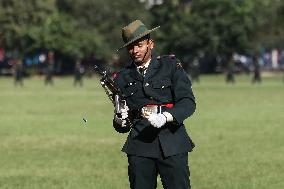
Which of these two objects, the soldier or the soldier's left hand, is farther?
the soldier

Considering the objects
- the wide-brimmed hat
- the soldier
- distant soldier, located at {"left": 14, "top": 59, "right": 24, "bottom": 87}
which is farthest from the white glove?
distant soldier, located at {"left": 14, "top": 59, "right": 24, "bottom": 87}

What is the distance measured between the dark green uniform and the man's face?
103 millimetres

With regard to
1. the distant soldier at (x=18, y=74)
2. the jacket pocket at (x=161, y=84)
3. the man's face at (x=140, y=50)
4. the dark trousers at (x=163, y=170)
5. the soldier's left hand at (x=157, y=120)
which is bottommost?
the distant soldier at (x=18, y=74)

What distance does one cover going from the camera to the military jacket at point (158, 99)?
7230 millimetres

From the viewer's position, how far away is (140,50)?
7.22 meters

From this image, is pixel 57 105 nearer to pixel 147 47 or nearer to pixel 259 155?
pixel 259 155

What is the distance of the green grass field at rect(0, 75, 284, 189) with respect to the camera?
44.5 feet

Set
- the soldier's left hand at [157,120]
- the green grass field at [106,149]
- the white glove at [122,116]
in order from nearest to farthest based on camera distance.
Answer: the soldier's left hand at [157,120] → the white glove at [122,116] → the green grass field at [106,149]

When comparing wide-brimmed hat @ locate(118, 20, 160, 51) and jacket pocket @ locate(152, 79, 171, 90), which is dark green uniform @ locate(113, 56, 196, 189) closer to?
jacket pocket @ locate(152, 79, 171, 90)

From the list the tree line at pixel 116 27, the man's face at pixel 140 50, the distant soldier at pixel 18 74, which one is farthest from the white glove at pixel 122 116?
the tree line at pixel 116 27

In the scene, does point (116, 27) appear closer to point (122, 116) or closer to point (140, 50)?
point (140, 50)

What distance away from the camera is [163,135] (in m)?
7.27

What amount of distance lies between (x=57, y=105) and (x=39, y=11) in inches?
2089

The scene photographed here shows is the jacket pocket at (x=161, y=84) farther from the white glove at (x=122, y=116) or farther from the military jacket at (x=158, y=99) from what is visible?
the white glove at (x=122, y=116)
